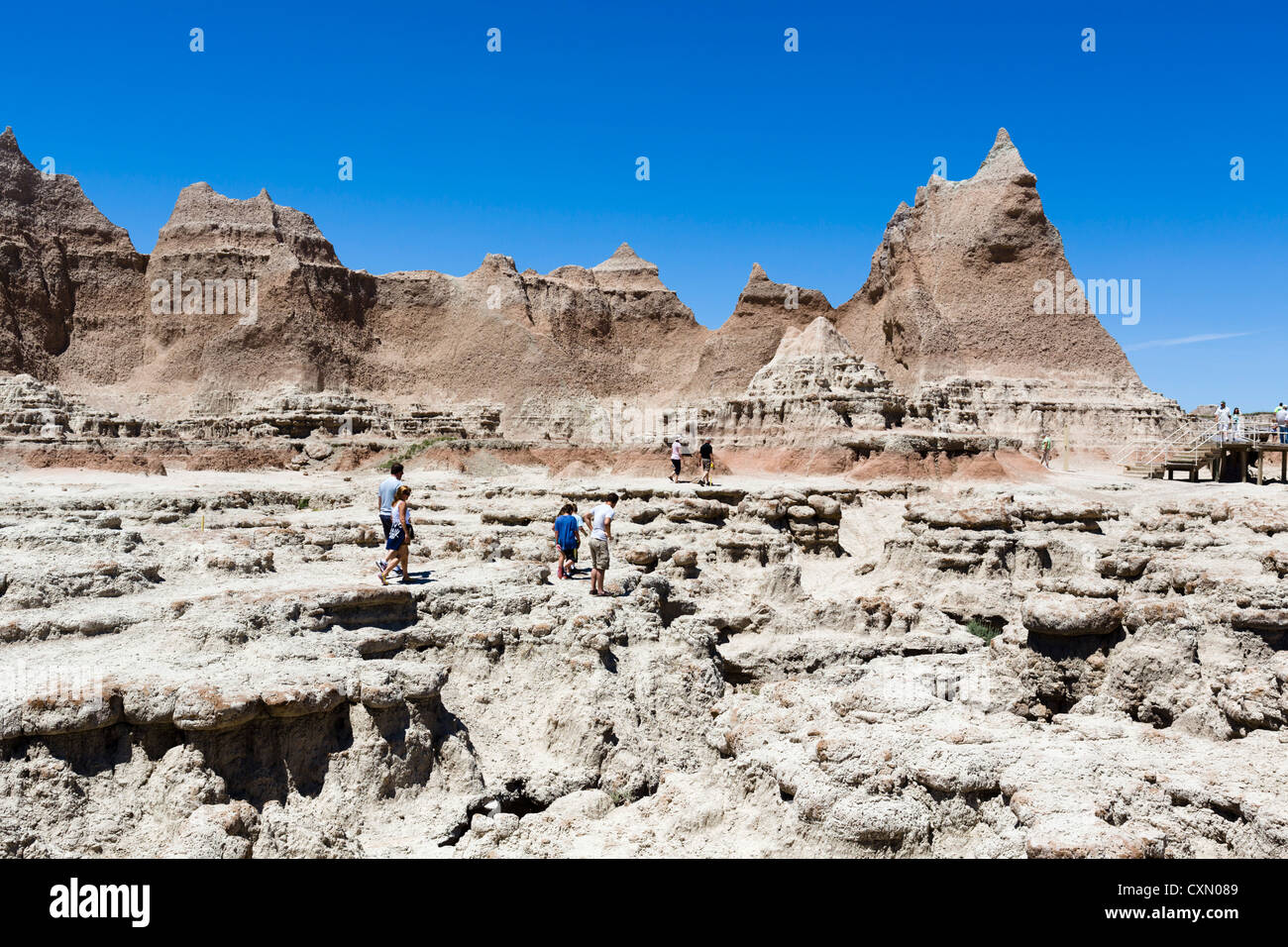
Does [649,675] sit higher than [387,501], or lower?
lower

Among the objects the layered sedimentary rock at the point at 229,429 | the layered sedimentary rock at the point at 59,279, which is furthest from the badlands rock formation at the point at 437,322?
the layered sedimentary rock at the point at 229,429

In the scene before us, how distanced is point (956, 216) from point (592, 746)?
164ft

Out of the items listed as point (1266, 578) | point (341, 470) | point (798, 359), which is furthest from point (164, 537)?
point (798, 359)

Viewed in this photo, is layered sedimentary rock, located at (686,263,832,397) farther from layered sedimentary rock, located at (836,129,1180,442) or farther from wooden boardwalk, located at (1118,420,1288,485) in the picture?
wooden boardwalk, located at (1118,420,1288,485)

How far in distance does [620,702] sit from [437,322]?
52.7m

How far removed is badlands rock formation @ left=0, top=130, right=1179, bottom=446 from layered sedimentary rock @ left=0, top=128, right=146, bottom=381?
9cm

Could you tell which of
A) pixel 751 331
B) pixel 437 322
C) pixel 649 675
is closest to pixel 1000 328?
pixel 751 331

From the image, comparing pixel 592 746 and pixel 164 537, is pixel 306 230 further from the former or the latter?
pixel 592 746

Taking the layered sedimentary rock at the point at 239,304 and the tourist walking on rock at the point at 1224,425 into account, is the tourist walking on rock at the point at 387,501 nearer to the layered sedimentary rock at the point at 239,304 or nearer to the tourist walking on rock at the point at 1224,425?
the tourist walking on rock at the point at 1224,425

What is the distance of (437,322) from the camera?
5719 centimetres

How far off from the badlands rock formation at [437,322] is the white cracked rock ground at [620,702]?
33121mm

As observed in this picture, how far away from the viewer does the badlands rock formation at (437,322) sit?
45.6 meters

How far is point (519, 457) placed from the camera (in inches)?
1315

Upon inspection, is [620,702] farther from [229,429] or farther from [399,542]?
[229,429]
